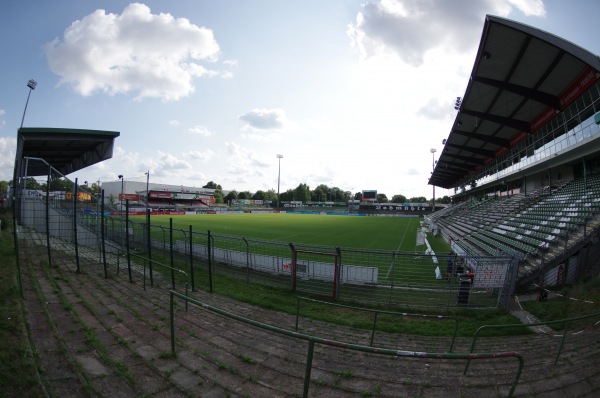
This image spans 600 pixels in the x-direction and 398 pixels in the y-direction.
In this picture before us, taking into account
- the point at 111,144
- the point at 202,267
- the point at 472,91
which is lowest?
the point at 202,267

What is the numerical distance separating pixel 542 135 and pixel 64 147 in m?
31.3

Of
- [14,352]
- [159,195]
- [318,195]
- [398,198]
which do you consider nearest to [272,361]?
[14,352]

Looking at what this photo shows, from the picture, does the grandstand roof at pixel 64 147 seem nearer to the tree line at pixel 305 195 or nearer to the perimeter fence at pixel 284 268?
the perimeter fence at pixel 284 268

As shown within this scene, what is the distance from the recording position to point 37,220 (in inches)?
585

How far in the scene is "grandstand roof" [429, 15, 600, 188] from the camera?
1199 cm

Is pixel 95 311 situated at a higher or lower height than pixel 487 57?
lower

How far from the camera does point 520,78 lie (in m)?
15.5

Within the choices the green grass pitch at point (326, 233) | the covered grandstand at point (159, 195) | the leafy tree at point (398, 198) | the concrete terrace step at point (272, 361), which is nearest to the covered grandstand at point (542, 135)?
the concrete terrace step at point (272, 361)

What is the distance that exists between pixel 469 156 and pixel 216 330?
133 ft

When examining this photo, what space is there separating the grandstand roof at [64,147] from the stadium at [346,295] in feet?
0.30

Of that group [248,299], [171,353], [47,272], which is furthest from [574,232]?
[47,272]

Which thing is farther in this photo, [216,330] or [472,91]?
[472,91]

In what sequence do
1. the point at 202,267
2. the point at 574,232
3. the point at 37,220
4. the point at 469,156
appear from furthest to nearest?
the point at 469,156, the point at 37,220, the point at 202,267, the point at 574,232

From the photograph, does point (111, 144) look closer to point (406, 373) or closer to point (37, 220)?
point (37, 220)
